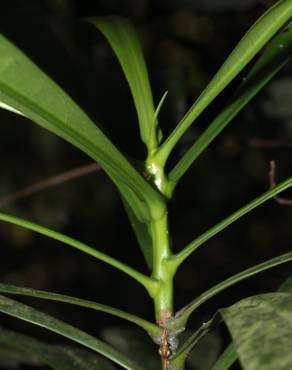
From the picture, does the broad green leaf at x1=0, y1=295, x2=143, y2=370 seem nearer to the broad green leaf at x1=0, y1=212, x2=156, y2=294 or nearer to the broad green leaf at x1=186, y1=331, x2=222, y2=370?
the broad green leaf at x1=0, y1=212, x2=156, y2=294

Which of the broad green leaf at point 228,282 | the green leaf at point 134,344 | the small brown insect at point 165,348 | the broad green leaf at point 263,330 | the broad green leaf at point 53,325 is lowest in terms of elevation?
the broad green leaf at point 263,330

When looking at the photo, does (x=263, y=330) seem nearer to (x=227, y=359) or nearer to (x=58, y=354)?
Result: (x=227, y=359)

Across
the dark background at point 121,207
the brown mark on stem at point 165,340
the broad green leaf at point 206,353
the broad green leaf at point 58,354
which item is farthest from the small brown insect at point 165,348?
the dark background at point 121,207

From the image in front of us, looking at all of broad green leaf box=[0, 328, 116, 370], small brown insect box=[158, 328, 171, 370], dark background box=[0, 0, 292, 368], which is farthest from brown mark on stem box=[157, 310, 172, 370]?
dark background box=[0, 0, 292, 368]

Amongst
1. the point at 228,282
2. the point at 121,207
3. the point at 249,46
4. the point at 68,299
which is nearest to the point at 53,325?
the point at 68,299

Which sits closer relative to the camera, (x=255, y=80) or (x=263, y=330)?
(x=263, y=330)

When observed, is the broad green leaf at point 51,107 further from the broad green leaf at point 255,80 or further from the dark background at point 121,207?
the dark background at point 121,207
